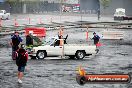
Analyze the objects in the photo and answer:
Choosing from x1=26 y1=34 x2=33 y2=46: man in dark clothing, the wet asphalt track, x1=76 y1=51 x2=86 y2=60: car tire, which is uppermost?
x1=26 y1=34 x2=33 y2=46: man in dark clothing

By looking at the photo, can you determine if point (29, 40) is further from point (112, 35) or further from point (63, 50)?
point (112, 35)

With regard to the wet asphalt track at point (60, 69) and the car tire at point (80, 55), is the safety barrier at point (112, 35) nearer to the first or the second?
the wet asphalt track at point (60, 69)

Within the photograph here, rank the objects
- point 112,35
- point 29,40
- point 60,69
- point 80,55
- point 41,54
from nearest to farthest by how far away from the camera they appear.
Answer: point 60,69 < point 41,54 < point 80,55 < point 29,40 < point 112,35

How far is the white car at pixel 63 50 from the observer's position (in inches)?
1086

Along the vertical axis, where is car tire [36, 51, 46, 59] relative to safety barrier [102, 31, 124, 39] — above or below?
below

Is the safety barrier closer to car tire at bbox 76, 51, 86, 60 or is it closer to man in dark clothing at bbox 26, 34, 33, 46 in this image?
car tire at bbox 76, 51, 86, 60

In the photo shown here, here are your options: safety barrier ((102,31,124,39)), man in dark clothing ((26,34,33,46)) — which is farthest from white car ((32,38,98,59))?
safety barrier ((102,31,124,39))

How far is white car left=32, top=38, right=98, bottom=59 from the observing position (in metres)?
27.6

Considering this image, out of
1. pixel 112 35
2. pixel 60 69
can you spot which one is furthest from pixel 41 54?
pixel 112 35

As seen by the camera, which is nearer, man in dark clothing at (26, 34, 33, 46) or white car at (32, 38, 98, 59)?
white car at (32, 38, 98, 59)

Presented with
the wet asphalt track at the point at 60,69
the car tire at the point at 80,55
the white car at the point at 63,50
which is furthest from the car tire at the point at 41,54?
the car tire at the point at 80,55

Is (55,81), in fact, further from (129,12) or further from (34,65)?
(129,12)

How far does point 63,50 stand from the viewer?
90.5ft

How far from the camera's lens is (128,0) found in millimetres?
101938
